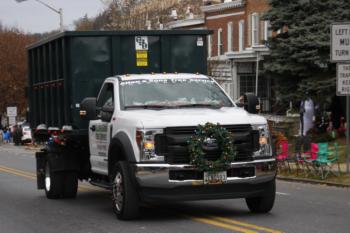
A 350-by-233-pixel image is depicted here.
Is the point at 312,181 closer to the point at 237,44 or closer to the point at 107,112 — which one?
the point at 107,112

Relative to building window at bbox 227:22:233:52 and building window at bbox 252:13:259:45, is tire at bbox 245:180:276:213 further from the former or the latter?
building window at bbox 227:22:233:52

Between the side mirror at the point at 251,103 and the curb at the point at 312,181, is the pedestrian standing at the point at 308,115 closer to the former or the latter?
the curb at the point at 312,181

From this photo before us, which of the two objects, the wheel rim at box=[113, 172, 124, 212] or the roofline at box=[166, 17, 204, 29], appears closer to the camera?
the wheel rim at box=[113, 172, 124, 212]

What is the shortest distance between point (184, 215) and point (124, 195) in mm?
1368

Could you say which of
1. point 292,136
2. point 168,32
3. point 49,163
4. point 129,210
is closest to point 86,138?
point 49,163

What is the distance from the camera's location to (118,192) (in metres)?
11.7

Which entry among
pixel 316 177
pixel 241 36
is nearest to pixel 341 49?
pixel 316 177

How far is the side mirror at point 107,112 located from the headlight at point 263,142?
238cm

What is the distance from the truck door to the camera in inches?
503

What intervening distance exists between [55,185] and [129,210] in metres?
4.38

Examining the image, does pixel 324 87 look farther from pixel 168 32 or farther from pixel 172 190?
pixel 172 190

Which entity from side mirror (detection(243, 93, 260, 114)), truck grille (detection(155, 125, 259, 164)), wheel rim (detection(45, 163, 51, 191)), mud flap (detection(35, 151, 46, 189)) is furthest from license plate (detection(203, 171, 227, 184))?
mud flap (detection(35, 151, 46, 189))

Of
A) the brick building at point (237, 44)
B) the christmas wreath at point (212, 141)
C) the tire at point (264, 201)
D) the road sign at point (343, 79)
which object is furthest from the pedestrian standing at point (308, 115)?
the brick building at point (237, 44)

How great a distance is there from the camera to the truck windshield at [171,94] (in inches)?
492
